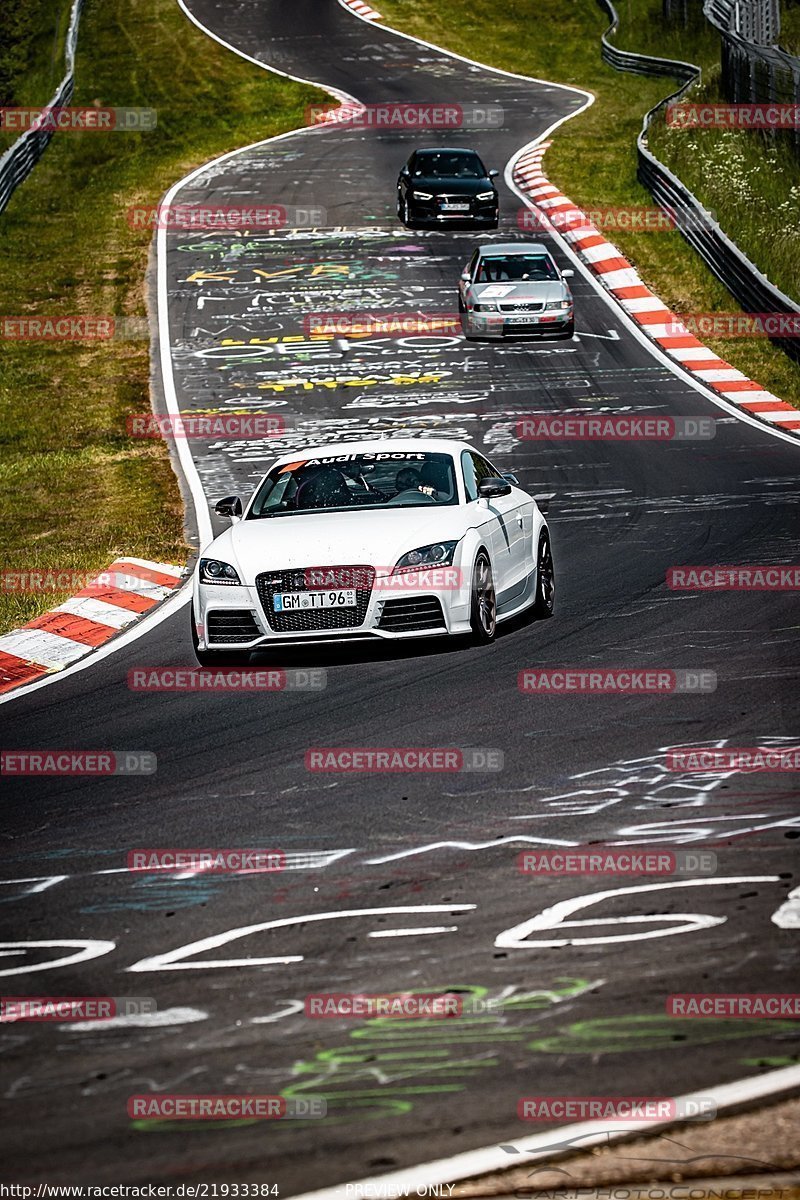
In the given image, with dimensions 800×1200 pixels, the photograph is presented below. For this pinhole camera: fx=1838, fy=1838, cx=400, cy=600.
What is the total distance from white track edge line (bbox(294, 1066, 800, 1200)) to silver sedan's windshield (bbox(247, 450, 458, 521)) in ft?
25.3

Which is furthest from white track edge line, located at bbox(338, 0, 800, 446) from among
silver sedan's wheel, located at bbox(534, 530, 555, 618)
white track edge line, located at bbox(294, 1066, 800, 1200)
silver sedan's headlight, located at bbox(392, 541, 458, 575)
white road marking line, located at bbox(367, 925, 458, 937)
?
white track edge line, located at bbox(294, 1066, 800, 1200)

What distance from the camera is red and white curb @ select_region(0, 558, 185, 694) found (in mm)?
13227

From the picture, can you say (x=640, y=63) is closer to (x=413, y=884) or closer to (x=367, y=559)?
(x=367, y=559)

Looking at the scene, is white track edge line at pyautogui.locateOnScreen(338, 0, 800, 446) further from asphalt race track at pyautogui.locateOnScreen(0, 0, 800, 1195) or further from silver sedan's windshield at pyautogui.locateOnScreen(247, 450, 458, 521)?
silver sedan's windshield at pyautogui.locateOnScreen(247, 450, 458, 521)

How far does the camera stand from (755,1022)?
5.84 meters

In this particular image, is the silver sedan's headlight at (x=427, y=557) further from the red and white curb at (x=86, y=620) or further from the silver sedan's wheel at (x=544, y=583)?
the red and white curb at (x=86, y=620)

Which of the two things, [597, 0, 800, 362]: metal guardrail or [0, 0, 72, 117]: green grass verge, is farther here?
[0, 0, 72, 117]: green grass verge

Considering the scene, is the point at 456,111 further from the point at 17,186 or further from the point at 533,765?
the point at 533,765

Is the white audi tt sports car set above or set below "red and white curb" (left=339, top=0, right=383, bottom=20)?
below

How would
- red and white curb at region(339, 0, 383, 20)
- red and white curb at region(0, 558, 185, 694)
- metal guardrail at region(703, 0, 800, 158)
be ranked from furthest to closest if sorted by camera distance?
1. red and white curb at region(339, 0, 383, 20)
2. metal guardrail at region(703, 0, 800, 158)
3. red and white curb at region(0, 558, 185, 694)

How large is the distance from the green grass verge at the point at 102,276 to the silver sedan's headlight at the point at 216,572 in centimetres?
328

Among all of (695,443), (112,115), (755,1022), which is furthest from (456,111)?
(755,1022)

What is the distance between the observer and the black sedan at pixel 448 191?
34688 mm

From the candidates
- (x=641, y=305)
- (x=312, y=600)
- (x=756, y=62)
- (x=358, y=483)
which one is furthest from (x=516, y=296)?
(x=312, y=600)
